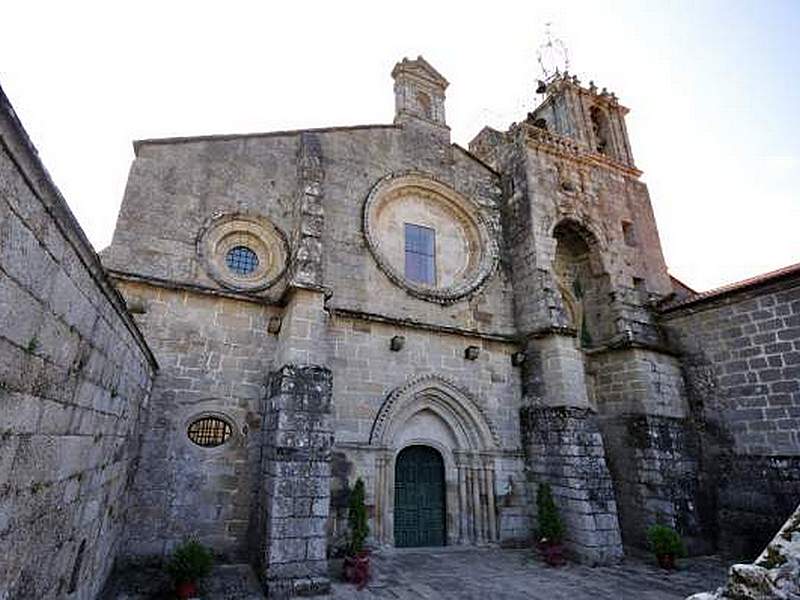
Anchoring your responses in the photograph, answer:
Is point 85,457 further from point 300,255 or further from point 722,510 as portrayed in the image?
point 722,510

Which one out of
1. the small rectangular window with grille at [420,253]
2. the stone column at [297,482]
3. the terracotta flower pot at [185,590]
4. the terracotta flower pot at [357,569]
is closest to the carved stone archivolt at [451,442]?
the terracotta flower pot at [357,569]

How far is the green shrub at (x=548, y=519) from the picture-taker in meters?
7.55

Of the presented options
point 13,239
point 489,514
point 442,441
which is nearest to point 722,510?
point 489,514

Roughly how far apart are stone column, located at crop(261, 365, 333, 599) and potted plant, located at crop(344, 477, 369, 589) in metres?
0.55

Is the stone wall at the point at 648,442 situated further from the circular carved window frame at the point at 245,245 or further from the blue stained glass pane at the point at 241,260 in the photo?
the blue stained glass pane at the point at 241,260

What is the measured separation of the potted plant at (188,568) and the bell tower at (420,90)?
415 inches

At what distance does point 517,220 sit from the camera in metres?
11.0

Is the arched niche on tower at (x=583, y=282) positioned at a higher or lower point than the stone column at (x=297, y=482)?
higher

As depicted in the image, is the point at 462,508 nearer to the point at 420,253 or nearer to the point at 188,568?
the point at 188,568

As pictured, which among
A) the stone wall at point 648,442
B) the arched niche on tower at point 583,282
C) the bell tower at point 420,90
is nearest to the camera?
the stone wall at point 648,442

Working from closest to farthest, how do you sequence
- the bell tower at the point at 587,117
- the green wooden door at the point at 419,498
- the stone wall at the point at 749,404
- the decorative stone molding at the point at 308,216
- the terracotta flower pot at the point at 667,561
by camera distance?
the terracotta flower pot at the point at 667,561 < the decorative stone molding at the point at 308,216 < the stone wall at the point at 749,404 < the green wooden door at the point at 419,498 < the bell tower at the point at 587,117

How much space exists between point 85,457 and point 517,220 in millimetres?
10064

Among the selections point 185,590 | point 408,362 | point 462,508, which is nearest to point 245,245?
point 408,362

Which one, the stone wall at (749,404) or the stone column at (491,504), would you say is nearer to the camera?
the stone wall at (749,404)
